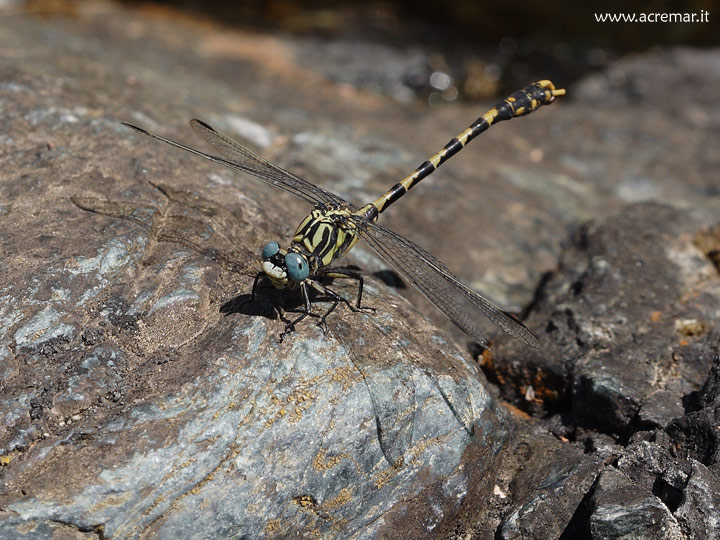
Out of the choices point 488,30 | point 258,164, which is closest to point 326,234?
point 258,164

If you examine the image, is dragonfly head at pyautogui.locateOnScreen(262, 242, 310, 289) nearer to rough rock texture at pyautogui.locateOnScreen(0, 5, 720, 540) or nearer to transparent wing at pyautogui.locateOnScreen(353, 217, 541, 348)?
rough rock texture at pyautogui.locateOnScreen(0, 5, 720, 540)

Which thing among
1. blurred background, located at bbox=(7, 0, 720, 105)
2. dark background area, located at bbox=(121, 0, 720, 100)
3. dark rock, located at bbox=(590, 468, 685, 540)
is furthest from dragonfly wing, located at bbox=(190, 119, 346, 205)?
dark background area, located at bbox=(121, 0, 720, 100)

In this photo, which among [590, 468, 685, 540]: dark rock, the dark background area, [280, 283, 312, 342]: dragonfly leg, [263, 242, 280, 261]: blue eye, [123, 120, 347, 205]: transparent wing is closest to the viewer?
[590, 468, 685, 540]: dark rock

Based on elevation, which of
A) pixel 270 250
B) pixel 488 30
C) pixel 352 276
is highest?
pixel 488 30

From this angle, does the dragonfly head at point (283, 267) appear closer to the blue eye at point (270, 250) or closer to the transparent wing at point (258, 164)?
the blue eye at point (270, 250)

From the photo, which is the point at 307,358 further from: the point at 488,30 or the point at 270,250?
the point at 488,30

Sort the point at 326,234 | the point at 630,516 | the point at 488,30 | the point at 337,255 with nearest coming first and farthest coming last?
the point at 630,516 < the point at 326,234 < the point at 337,255 < the point at 488,30

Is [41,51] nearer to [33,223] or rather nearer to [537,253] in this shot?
[33,223]

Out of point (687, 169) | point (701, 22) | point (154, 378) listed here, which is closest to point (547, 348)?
point (154, 378)
